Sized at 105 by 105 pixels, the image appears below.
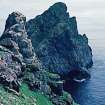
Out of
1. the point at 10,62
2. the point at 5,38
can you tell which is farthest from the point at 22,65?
the point at 5,38

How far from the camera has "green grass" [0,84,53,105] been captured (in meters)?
117

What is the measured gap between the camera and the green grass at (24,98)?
383 ft

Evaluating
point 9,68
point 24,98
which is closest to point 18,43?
point 9,68

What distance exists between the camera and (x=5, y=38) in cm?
15688

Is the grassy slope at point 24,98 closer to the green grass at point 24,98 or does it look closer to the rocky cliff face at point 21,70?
the green grass at point 24,98

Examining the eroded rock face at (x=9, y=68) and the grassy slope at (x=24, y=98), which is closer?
the grassy slope at (x=24, y=98)

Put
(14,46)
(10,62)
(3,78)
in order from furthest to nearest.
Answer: (14,46) < (10,62) < (3,78)

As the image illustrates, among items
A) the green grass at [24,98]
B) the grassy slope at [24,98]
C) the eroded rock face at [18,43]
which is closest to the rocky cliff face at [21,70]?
the eroded rock face at [18,43]

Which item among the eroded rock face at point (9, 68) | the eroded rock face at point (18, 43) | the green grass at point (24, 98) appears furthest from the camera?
the eroded rock face at point (18, 43)

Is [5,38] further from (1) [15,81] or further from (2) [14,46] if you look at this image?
(1) [15,81]

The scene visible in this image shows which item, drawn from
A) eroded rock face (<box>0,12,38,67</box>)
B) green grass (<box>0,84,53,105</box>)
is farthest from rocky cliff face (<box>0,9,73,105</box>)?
green grass (<box>0,84,53,105</box>)

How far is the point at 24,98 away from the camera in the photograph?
13088 cm

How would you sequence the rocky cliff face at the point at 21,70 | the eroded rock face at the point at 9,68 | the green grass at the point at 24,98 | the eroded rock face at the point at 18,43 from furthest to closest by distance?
the eroded rock face at the point at 18,43 < the rocky cliff face at the point at 21,70 < the eroded rock face at the point at 9,68 < the green grass at the point at 24,98

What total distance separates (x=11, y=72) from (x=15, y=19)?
52.2m
